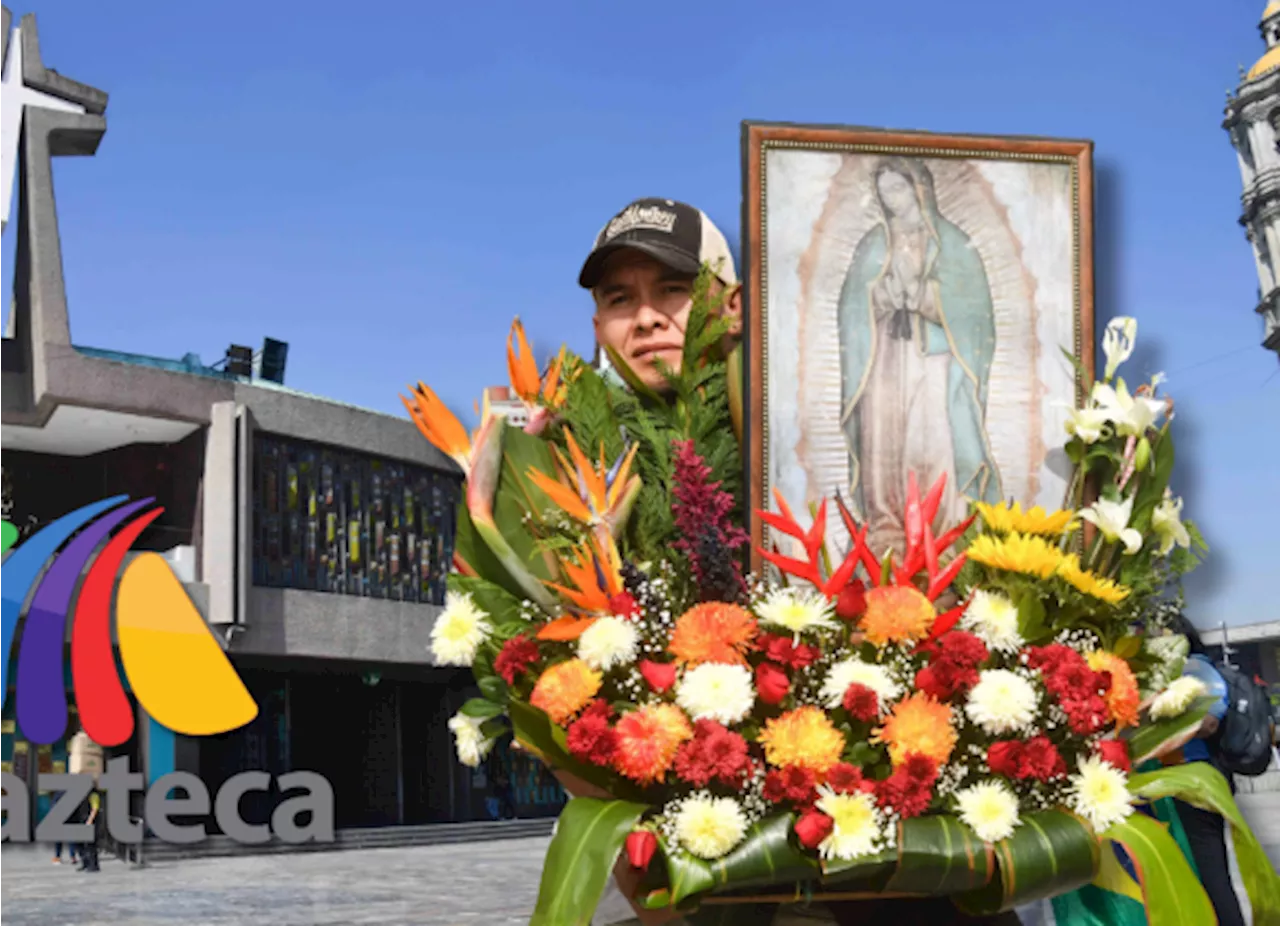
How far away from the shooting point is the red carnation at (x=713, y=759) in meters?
3.02

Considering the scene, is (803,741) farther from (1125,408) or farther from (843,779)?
(1125,408)

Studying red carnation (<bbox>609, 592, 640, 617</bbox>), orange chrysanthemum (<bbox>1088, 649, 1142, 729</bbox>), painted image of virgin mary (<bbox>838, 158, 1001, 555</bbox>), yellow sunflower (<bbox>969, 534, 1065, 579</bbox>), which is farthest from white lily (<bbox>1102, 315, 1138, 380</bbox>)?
red carnation (<bbox>609, 592, 640, 617</bbox>)

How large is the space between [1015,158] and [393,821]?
117 ft

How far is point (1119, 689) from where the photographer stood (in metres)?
3.31

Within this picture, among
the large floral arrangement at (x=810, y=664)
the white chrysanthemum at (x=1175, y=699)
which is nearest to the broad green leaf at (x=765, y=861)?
the large floral arrangement at (x=810, y=664)

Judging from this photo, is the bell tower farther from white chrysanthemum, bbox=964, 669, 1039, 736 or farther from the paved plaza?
white chrysanthemum, bbox=964, 669, 1039, 736

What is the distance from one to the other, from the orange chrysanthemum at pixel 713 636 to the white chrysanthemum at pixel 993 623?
467 millimetres

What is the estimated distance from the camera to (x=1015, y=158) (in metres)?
3.68

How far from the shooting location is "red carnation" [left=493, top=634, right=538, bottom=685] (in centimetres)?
331

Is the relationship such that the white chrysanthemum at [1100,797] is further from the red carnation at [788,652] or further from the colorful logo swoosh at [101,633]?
the colorful logo swoosh at [101,633]

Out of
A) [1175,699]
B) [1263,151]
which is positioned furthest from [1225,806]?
[1263,151]

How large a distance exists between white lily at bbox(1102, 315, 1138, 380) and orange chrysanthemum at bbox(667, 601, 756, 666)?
42.5 inches

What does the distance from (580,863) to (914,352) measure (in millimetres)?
1401

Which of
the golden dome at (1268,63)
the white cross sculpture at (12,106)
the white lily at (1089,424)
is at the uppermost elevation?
the golden dome at (1268,63)
